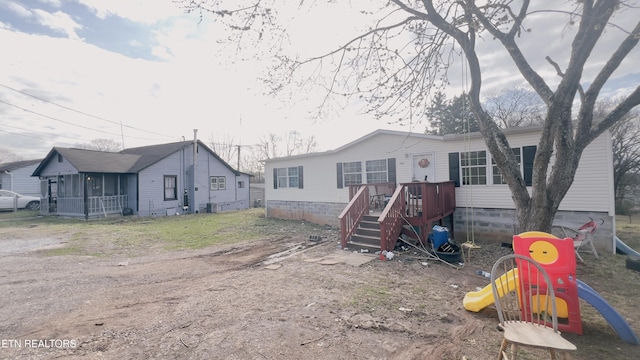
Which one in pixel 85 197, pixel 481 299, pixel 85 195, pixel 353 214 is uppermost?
pixel 85 195

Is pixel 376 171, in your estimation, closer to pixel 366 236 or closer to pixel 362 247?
pixel 366 236

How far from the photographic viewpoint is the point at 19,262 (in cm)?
680

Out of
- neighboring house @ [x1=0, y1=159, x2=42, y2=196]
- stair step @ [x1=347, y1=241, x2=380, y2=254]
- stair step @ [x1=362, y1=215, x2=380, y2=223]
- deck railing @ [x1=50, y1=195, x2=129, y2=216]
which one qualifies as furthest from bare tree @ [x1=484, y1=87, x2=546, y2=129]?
neighboring house @ [x1=0, y1=159, x2=42, y2=196]

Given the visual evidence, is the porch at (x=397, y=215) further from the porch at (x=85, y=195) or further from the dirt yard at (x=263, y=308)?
the porch at (x=85, y=195)

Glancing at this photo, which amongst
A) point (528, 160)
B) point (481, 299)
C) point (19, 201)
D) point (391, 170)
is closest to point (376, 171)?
point (391, 170)

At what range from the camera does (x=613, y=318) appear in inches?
128

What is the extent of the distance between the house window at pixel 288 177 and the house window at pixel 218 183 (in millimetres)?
7972

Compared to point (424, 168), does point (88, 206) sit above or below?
below

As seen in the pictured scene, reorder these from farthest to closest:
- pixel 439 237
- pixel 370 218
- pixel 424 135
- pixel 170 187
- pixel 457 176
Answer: pixel 170 187, pixel 424 135, pixel 457 176, pixel 370 218, pixel 439 237

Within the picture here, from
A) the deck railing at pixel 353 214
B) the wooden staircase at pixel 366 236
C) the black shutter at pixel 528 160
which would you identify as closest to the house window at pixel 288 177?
the deck railing at pixel 353 214

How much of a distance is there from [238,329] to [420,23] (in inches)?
268

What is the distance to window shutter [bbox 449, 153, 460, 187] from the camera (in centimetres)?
938

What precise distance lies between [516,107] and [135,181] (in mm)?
29301

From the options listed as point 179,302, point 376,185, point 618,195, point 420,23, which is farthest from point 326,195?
point 618,195
